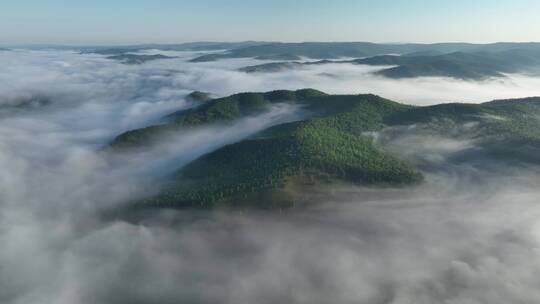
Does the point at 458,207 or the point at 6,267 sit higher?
the point at 458,207

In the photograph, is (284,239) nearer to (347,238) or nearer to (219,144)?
(347,238)

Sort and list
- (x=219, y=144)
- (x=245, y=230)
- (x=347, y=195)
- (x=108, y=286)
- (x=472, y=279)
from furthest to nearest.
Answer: (x=219, y=144) → (x=347, y=195) → (x=245, y=230) → (x=108, y=286) → (x=472, y=279)

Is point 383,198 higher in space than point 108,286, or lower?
higher

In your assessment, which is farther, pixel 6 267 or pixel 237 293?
pixel 6 267

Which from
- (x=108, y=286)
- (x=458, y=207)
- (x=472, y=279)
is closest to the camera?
(x=472, y=279)

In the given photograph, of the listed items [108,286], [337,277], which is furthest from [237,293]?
[108,286]

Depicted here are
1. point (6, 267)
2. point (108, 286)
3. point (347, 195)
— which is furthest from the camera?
point (347, 195)

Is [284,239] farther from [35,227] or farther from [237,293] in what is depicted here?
[35,227]

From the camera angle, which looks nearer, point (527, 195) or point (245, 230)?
point (245, 230)

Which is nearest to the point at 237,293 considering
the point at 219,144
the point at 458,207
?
the point at 458,207
